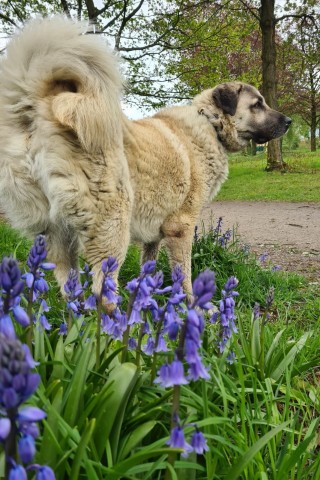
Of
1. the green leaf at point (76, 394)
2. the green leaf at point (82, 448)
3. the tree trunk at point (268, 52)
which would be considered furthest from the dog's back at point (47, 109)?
the tree trunk at point (268, 52)

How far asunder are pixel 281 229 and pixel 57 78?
20.9 ft

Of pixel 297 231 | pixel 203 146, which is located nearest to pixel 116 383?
pixel 203 146

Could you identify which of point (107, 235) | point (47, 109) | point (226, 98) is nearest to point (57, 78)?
point (47, 109)

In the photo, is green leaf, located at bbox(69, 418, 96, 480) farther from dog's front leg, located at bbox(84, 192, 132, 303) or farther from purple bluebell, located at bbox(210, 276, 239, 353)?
dog's front leg, located at bbox(84, 192, 132, 303)

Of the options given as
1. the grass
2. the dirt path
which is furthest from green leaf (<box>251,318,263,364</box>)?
the grass

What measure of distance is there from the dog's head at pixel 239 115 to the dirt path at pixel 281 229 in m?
1.18

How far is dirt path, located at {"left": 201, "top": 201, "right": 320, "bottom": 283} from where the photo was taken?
6.24m

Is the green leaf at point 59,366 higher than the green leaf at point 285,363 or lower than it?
higher

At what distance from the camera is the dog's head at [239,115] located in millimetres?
5148

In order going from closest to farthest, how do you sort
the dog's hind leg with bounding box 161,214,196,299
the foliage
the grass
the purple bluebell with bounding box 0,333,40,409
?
1. the purple bluebell with bounding box 0,333,40,409
2. the foliage
3. the dog's hind leg with bounding box 161,214,196,299
4. the grass

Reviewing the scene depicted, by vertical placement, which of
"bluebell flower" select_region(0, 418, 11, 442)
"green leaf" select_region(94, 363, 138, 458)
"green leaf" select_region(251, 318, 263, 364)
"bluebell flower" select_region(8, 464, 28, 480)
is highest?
"bluebell flower" select_region(0, 418, 11, 442)

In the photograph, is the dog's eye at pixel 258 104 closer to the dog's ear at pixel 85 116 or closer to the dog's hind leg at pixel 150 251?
the dog's hind leg at pixel 150 251

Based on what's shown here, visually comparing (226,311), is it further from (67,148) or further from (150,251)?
(150,251)

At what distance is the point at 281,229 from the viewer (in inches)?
343
